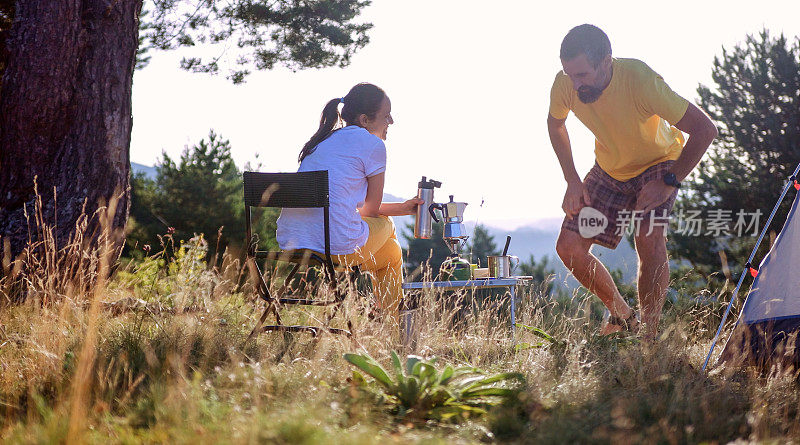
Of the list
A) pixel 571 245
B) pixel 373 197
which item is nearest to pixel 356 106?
pixel 373 197

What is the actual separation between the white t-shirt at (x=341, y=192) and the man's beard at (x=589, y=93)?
1099 mm

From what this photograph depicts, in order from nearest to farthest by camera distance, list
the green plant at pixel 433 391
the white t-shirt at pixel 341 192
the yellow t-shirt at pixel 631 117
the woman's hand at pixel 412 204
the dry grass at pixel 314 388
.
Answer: the dry grass at pixel 314 388, the green plant at pixel 433 391, the white t-shirt at pixel 341 192, the yellow t-shirt at pixel 631 117, the woman's hand at pixel 412 204

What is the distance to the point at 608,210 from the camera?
3957 mm

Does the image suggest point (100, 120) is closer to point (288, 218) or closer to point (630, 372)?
point (288, 218)

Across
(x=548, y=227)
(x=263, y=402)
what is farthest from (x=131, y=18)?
(x=548, y=227)

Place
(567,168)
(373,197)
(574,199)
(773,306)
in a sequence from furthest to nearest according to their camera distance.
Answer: (567,168) → (574,199) → (373,197) → (773,306)

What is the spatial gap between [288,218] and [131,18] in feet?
7.47

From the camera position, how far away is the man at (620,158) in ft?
11.6

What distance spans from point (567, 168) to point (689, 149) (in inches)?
29.3

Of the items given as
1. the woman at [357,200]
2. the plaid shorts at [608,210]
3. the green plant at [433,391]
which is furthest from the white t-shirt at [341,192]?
the plaid shorts at [608,210]

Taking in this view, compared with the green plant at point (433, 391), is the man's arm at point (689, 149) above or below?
above

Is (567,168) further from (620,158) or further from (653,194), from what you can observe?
(653,194)

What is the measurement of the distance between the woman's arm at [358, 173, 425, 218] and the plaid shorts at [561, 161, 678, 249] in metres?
0.89

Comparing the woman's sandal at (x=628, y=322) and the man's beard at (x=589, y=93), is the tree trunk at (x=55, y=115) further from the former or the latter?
the woman's sandal at (x=628, y=322)
